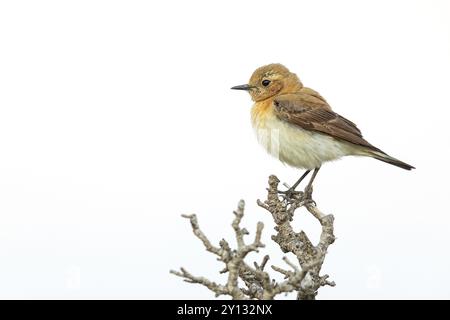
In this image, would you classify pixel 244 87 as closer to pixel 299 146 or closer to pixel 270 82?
pixel 270 82

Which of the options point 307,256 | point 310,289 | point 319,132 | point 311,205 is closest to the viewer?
point 310,289

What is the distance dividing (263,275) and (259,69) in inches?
232

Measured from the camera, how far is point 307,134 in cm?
1118

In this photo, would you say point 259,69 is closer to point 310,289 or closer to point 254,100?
point 254,100

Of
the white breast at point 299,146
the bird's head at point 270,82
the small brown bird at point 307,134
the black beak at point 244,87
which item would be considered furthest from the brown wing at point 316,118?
the black beak at point 244,87

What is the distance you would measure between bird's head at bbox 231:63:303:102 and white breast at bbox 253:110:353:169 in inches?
32.7

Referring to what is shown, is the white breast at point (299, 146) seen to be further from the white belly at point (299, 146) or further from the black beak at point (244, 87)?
the black beak at point (244, 87)

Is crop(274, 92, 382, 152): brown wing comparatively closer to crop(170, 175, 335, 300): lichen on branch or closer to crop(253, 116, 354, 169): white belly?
crop(253, 116, 354, 169): white belly

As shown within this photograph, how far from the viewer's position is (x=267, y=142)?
1128cm

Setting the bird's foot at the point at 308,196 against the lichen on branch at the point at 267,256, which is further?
the bird's foot at the point at 308,196

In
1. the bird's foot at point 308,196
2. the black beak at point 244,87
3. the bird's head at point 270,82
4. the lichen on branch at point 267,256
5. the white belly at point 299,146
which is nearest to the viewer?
the lichen on branch at point 267,256

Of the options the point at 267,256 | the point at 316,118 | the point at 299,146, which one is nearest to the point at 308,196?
the point at 299,146

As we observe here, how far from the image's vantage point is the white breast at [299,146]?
11.1 m

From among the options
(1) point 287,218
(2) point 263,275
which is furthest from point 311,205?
(2) point 263,275
